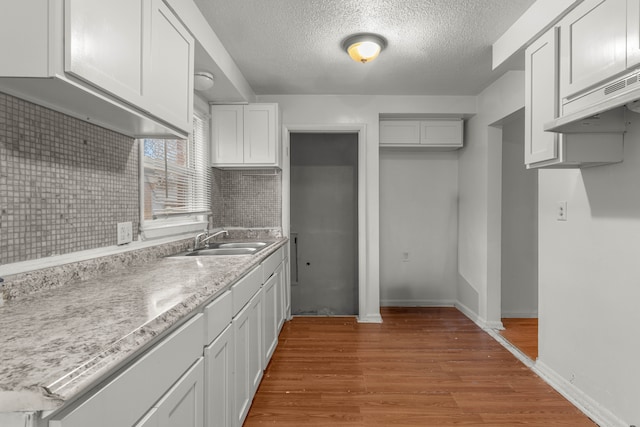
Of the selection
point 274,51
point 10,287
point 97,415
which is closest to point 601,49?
point 274,51

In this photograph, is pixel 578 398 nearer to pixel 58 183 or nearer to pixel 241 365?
Answer: pixel 241 365

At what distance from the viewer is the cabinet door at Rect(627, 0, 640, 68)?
4.56 feet

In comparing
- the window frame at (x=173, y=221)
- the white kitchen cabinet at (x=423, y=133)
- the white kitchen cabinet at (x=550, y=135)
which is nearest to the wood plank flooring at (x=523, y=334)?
the white kitchen cabinet at (x=550, y=135)

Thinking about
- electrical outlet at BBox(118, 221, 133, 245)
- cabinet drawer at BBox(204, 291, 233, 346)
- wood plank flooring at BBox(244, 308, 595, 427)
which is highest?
electrical outlet at BBox(118, 221, 133, 245)

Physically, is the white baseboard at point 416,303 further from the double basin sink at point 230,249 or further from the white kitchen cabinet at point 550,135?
the white kitchen cabinet at point 550,135

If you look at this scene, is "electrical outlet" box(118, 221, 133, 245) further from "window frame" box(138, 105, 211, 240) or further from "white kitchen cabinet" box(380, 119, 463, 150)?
"white kitchen cabinet" box(380, 119, 463, 150)

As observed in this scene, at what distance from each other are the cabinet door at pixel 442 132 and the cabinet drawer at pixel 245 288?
2.61 metres

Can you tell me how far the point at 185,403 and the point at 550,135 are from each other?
211cm

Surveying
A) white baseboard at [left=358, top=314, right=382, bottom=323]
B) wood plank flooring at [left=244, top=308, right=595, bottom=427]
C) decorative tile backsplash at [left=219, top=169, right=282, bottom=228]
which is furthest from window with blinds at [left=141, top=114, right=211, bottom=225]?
white baseboard at [left=358, top=314, right=382, bottom=323]

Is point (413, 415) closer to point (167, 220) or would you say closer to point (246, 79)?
point (167, 220)

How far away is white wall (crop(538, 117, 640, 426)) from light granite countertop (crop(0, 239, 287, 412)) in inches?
77.2

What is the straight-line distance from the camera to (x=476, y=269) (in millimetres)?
3701

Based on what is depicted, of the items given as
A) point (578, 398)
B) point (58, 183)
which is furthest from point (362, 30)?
point (578, 398)

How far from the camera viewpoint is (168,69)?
1.57 metres
